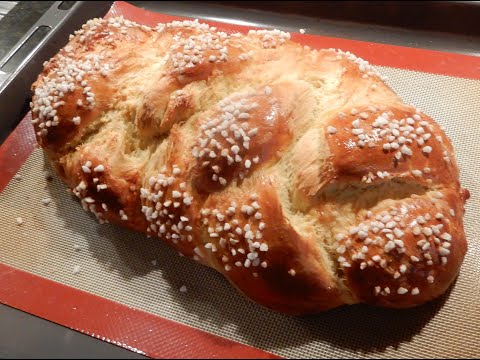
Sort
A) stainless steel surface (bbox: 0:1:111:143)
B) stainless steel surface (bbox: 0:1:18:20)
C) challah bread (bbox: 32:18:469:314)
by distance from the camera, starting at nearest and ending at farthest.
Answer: challah bread (bbox: 32:18:469:314) → stainless steel surface (bbox: 0:1:111:143) → stainless steel surface (bbox: 0:1:18:20)

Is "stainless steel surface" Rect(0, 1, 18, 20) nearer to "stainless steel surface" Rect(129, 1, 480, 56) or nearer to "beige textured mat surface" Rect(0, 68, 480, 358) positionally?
"stainless steel surface" Rect(129, 1, 480, 56)

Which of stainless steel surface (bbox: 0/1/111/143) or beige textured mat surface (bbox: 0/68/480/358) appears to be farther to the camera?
stainless steel surface (bbox: 0/1/111/143)

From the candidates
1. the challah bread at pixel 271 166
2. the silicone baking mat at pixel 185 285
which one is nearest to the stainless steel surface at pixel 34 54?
the silicone baking mat at pixel 185 285

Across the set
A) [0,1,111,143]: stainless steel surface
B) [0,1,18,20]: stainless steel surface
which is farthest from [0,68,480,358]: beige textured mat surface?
[0,1,18,20]: stainless steel surface

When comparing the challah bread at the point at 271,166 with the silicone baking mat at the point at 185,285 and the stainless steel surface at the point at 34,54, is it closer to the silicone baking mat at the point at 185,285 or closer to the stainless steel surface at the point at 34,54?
the silicone baking mat at the point at 185,285

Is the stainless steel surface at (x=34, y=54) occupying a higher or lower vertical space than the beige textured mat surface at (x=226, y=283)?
higher

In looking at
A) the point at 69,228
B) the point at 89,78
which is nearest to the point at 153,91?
the point at 89,78

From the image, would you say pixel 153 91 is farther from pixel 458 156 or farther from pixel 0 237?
pixel 458 156
